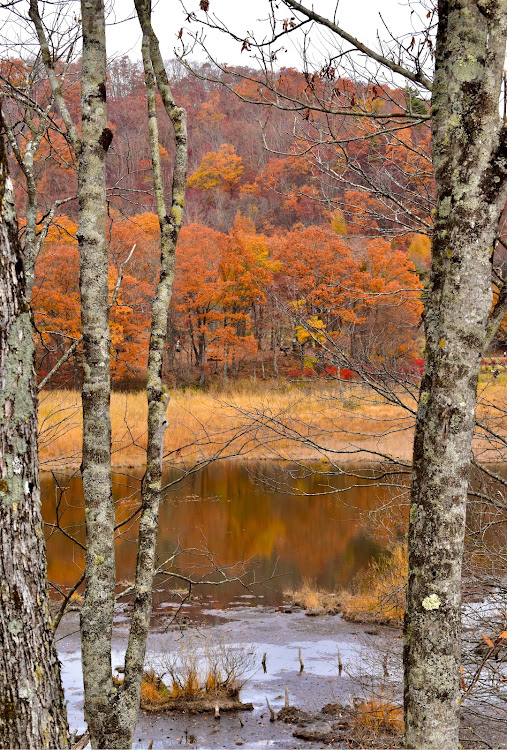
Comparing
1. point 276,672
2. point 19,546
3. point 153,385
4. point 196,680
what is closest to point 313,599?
point 276,672

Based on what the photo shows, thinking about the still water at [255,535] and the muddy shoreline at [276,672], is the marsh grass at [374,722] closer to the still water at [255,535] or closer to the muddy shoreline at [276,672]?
the muddy shoreline at [276,672]

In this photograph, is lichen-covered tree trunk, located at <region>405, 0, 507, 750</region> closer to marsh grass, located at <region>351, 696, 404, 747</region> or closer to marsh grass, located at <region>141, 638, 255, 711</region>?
marsh grass, located at <region>351, 696, 404, 747</region>

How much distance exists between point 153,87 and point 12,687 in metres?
2.46

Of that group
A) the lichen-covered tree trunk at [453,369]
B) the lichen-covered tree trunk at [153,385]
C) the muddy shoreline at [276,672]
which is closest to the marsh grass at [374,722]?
the muddy shoreline at [276,672]

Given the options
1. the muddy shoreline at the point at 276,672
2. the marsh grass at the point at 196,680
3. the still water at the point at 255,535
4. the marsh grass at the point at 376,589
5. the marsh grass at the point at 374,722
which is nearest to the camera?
the marsh grass at the point at 374,722

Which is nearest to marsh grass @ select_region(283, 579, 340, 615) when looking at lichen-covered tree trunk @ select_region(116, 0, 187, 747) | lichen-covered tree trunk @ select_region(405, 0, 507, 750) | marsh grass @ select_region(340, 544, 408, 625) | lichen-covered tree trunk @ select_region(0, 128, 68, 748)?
marsh grass @ select_region(340, 544, 408, 625)

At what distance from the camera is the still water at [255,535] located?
11.6 m

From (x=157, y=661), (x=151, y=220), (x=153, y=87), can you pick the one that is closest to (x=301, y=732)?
(x=157, y=661)

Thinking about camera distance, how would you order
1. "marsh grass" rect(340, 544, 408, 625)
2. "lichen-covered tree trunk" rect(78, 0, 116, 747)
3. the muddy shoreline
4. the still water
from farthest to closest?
the still water < "marsh grass" rect(340, 544, 408, 625) < the muddy shoreline < "lichen-covered tree trunk" rect(78, 0, 116, 747)

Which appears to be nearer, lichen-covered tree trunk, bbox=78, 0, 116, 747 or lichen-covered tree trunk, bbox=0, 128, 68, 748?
lichen-covered tree trunk, bbox=0, 128, 68, 748

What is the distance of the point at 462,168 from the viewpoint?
6.23 ft

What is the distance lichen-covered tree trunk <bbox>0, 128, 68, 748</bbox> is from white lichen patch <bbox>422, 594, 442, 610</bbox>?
0.98 meters

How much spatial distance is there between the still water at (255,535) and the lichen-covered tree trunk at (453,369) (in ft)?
26.0

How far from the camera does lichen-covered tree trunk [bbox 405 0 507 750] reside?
1847mm
